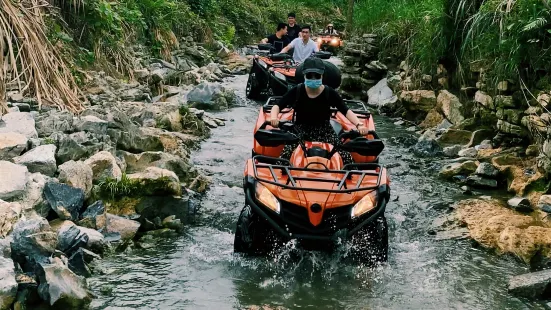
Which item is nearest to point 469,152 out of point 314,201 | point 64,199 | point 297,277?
point 297,277

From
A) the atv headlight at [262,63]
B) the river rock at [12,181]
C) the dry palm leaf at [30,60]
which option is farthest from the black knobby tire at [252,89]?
the river rock at [12,181]

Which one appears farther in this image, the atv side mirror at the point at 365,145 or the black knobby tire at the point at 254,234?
the atv side mirror at the point at 365,145

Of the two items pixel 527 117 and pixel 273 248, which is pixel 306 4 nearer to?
pixel 527 117

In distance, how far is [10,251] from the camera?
5273 millimetres

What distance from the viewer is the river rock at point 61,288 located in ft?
16.7

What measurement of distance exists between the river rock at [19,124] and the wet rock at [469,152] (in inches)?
244

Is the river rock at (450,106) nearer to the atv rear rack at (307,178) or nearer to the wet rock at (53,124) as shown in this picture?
the atv rear rack at (307,178)

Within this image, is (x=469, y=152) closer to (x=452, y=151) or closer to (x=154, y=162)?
(x=452, y=151)

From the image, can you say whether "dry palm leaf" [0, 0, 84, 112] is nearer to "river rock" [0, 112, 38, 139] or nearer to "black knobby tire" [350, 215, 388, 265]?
"river rock" [0, 112, 38, 139]

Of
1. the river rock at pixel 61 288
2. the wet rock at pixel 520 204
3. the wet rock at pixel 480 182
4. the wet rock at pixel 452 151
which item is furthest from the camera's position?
the wet rock at pixel 452 151

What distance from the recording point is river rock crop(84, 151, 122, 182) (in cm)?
738

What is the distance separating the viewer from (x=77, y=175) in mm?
6957

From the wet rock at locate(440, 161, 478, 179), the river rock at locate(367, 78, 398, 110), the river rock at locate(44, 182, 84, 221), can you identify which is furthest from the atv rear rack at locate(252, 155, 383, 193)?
the river rock at locate(367, 78, 398, 110)

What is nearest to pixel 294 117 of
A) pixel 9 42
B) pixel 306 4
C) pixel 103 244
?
pixel 103 244
